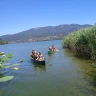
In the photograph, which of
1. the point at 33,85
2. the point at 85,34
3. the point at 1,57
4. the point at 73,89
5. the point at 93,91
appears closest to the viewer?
the point at 93,91

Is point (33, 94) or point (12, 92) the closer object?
point (33, 94)

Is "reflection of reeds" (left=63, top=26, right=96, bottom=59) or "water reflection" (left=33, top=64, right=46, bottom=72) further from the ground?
"reflection of reeds" (left=63, top=26, right=96, bottom=59)

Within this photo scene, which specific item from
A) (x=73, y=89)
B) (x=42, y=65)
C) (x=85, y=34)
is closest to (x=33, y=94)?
(x=73, y=89)

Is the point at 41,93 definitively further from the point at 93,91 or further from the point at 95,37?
the point at 95,37

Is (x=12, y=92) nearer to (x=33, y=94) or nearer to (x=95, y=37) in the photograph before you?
(x=33, y=94)

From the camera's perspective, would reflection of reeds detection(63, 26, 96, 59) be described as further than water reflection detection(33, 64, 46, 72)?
Yes

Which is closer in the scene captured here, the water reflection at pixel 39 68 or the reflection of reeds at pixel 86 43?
the water reflection at pixel 39 68

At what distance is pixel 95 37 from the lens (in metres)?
25.1

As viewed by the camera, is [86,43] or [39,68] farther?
[86,43]

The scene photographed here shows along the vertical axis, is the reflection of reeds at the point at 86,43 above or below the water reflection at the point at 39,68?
above

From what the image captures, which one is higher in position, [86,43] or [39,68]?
[86,43]

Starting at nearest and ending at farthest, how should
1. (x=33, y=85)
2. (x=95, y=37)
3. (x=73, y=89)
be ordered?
(x=73, y=89), (x=33, y=85), (x=95, y=37)

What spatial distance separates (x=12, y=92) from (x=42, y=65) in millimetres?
11947

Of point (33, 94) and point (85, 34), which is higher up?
point (85, 34)
